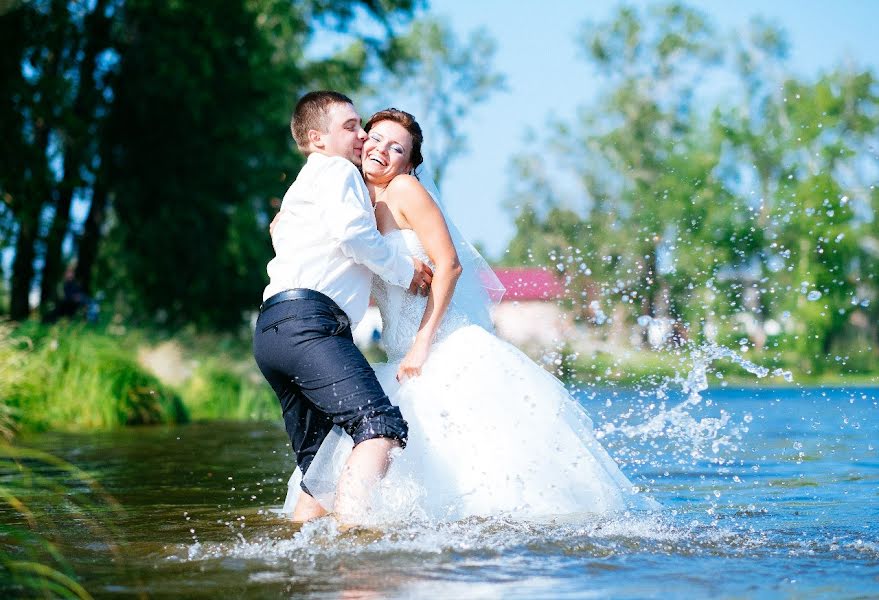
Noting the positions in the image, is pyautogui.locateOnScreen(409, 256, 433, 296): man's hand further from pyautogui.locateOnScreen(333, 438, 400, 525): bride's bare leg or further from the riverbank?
the riverbank

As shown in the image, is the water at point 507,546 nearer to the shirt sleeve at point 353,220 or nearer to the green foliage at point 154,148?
the shirt sleeve at point 353,220

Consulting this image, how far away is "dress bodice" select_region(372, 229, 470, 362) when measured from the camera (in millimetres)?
4914

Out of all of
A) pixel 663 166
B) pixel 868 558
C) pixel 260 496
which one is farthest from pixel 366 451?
pixel 663 166

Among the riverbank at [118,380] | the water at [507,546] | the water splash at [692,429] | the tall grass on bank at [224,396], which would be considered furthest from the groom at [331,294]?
the tall grass on bank at [224,396]

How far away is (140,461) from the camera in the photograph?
8.51 meters

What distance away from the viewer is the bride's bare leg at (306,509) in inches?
197

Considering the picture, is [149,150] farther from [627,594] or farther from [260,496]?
[627,594]

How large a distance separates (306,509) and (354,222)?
1424mm

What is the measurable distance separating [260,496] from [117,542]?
183 cm

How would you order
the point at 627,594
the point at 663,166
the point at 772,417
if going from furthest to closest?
the point at 663,166, the point at 772,417, the point at 627,594

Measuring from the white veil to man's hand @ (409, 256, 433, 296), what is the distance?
0.20 m

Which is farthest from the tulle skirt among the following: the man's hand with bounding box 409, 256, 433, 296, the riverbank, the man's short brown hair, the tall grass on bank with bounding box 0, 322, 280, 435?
the tall grass on bank with bounding box 0, 322, 280, 435

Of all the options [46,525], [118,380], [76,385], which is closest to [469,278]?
[46,525]

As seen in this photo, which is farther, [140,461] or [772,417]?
[772,417]
